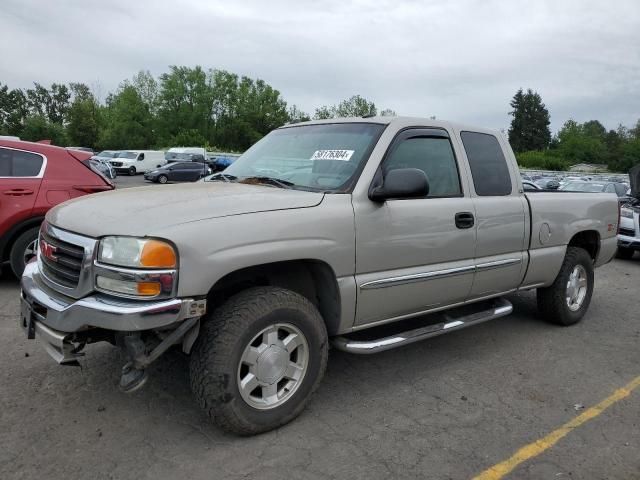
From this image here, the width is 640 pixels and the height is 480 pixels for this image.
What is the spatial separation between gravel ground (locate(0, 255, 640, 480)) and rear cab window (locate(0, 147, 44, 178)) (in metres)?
2.33

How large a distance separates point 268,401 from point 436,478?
101cm

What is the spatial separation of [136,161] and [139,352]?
139 feet

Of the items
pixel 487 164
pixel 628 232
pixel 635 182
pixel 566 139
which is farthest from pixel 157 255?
pixel 566 139

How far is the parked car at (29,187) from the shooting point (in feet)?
19.7

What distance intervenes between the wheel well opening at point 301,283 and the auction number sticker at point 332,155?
0.83 meters

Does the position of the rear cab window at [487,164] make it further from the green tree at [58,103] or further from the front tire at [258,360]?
the green tree at [58,103]

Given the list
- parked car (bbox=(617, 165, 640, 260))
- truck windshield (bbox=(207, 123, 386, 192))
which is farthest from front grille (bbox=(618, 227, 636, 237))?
truck windshield (bbox=(207, 123, 386, 192))

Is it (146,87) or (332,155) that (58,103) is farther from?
(332,155)

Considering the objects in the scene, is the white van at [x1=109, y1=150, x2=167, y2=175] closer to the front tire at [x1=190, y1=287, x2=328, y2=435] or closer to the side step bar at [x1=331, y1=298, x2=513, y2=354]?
the side step bar at [x1=331, y1=298, x2=513, y2=354]

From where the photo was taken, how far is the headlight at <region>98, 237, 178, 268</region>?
2.62 metres

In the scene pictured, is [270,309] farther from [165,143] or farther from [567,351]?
[165,143]

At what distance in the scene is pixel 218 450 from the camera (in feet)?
9.55

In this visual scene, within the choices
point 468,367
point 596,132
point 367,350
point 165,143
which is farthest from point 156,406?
point 596,132

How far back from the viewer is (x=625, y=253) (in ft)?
33.5
